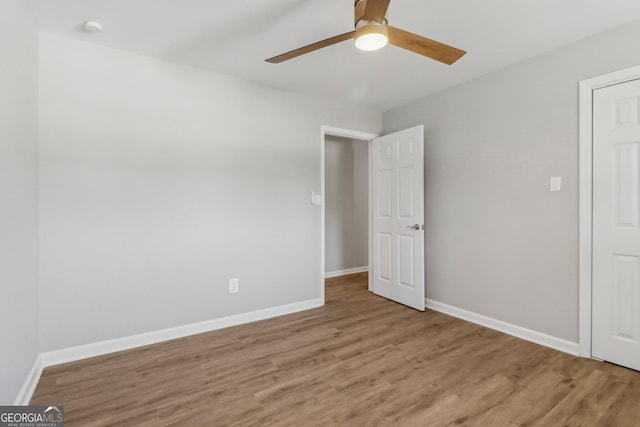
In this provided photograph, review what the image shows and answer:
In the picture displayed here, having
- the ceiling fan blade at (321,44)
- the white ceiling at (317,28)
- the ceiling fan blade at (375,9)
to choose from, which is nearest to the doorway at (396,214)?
the white ceiling at (317,28)

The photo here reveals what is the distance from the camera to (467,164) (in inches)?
117

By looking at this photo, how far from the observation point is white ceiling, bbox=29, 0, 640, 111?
184 cm

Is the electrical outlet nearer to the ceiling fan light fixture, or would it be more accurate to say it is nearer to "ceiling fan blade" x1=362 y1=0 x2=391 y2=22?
the ceiling fan light fixture

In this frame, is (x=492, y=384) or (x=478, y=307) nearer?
(x=492, y=384)

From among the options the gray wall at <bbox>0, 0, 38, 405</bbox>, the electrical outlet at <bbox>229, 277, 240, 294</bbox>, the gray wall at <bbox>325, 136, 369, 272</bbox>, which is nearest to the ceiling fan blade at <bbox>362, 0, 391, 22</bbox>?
the gray wall at <bbox>0, 0, 38, 405</bbox>

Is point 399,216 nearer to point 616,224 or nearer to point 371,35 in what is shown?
point 616,224

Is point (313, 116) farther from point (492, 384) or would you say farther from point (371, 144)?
point (492, 384)

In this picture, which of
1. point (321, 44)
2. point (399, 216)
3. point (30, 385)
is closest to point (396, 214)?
point (399, 216)

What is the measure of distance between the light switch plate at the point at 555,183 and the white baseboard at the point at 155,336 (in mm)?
2573

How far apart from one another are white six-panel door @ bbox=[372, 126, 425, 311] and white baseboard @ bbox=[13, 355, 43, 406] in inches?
127

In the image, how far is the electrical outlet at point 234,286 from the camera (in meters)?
2.86

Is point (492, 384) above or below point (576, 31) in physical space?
below

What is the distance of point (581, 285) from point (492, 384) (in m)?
1.10

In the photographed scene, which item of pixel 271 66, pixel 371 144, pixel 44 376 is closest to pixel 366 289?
pixel 371 144
